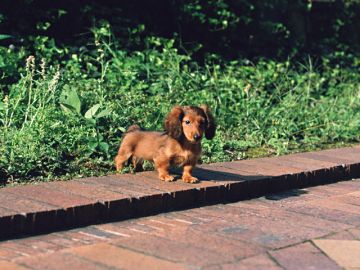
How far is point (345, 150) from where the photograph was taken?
7.24m

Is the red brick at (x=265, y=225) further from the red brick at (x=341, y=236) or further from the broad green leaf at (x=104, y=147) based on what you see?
the broad green leaf at (x=104, y=147)

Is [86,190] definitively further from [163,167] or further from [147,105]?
[147,105]

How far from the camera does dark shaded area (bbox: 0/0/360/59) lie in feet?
27.1

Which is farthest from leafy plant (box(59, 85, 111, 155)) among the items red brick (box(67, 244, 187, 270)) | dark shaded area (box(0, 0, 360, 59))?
dark shaded area (box(0, 0, 360, 59))

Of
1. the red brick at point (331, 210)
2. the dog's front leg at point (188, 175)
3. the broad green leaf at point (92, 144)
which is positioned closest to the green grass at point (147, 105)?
the broad green leaf at point (92, 144)

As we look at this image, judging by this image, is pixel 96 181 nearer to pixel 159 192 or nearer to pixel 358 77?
pixel 159 192

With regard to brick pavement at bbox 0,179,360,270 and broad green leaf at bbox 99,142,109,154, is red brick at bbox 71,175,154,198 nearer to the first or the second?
brick pavement at bbox 0,179,360,270

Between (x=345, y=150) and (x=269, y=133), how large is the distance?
2.43ft

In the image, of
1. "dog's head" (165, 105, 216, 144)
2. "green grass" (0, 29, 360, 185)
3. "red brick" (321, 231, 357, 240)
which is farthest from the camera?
"green grass" (0, 29, 360, 185)

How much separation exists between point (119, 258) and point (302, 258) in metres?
0.92

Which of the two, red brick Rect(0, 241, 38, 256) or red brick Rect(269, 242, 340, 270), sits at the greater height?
red brick Rect(269, 242, 340, 270)

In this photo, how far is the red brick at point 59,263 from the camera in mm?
3482

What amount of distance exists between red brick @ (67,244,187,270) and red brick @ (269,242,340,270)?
532 mm

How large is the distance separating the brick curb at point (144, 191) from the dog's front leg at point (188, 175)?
0.06 metres
